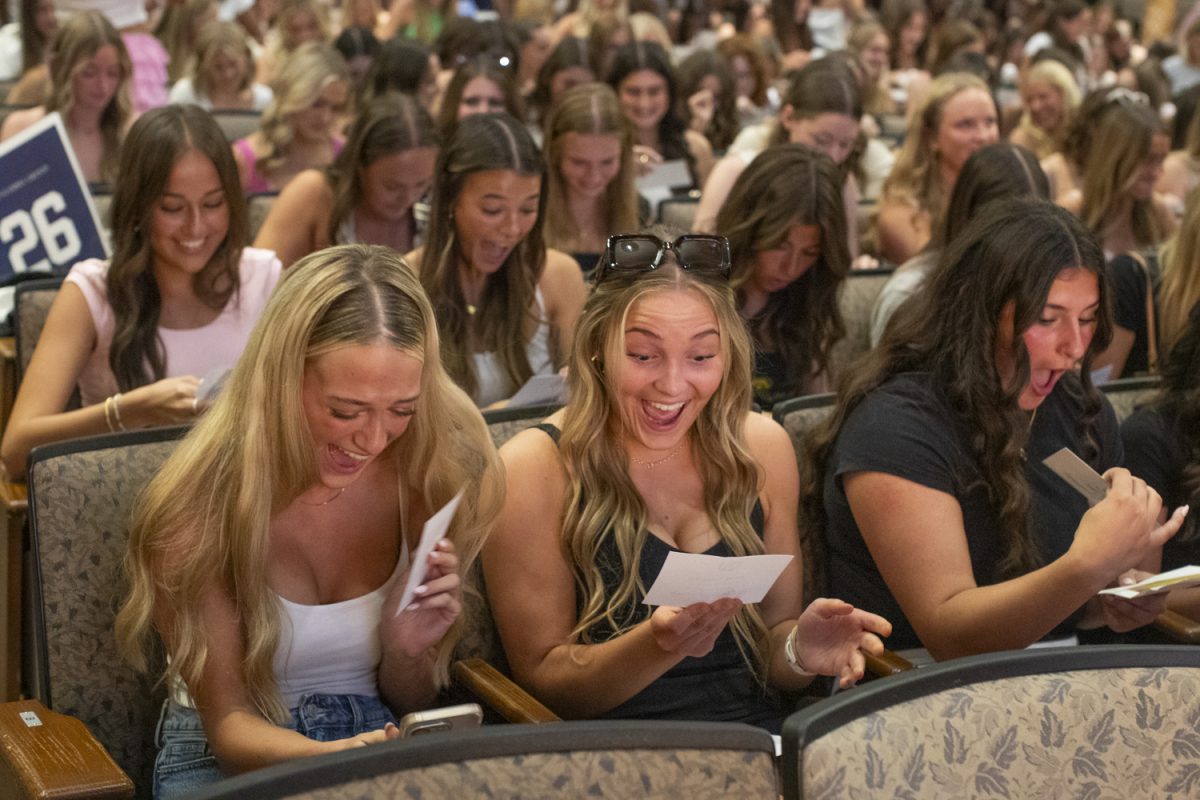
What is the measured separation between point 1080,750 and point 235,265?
213cm

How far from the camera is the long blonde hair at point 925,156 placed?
201 inches

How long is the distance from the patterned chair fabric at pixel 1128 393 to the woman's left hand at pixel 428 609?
4.70ft

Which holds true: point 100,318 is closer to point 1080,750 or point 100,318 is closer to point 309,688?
point 309,688

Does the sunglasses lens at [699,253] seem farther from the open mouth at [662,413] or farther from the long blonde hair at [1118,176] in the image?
the long blonde hair at [1118,176]

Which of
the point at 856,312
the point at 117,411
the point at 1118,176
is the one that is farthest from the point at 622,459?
the point at 1118,176

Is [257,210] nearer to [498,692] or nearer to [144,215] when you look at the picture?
[144,215]

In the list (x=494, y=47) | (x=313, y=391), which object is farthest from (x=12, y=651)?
(x=494, y=47)

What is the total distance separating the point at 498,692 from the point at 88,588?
600 millimetres

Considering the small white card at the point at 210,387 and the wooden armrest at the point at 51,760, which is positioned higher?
the small white card at the point at 210,387

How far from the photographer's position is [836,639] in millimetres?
2223

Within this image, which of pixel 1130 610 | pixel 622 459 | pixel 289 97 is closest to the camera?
pixel 622 459

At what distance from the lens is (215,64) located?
266 inches

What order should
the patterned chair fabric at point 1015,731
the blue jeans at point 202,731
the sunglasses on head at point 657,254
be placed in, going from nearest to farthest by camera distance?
the patterned chair fabric at point 1015,731
the blue jeans at point 202,731
the sunglasses on head at point 657,254

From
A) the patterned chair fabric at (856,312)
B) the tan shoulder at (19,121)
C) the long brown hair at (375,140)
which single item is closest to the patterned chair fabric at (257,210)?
the long brown hair at (375,140)
